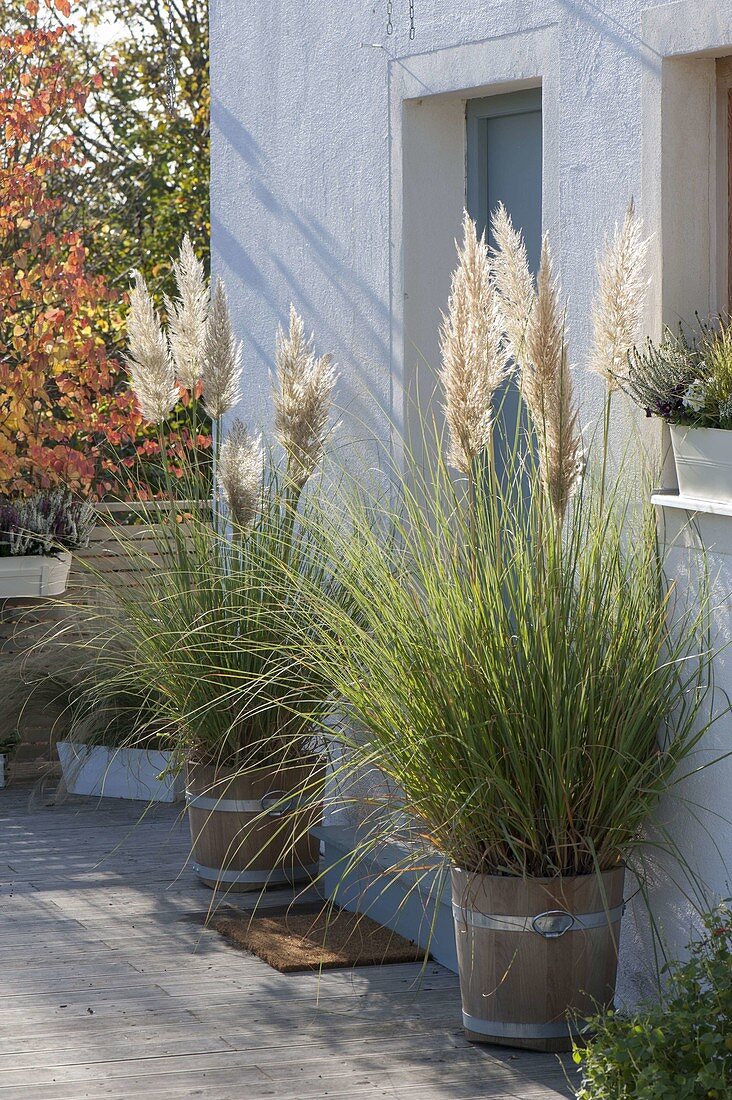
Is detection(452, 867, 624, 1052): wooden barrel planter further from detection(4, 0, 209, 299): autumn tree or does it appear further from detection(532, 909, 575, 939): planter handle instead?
detection(4, 0, 209, 299): autumn tree

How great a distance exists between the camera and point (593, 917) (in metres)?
3.30

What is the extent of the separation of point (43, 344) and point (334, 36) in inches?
97.0

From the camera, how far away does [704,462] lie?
330cm

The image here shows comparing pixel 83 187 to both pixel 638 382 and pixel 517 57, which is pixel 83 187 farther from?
pixel 638 382

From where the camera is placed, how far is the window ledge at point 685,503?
323cm

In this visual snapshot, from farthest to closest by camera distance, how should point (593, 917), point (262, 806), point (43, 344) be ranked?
point (43, 344) → point (262, 806) → point (593, 917)

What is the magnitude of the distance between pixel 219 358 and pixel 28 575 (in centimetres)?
205

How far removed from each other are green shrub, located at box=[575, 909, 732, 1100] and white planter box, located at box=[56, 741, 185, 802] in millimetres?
3246

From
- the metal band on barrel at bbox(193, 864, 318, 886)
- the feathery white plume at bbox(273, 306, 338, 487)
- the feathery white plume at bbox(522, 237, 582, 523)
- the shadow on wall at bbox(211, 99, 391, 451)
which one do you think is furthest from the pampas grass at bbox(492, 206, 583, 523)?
the metal band on barrel at bbox(193, 864, 318, 886)

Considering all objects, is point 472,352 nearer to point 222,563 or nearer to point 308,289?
point 222,563

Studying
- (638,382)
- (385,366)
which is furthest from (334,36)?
(638,382)

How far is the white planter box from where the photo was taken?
597 centimetres

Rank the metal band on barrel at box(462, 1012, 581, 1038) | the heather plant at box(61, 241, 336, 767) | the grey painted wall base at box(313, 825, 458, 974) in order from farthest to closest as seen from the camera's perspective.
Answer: the heather plant at box(61, 241, 336, 767) < the grey painted wall base at box(313, 825, 458, 974) < the metal band on barrel at box(462, 1012, 581, 1038)

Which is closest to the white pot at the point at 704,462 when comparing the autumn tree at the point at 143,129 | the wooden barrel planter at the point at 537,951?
the wooden barrel planter at the point at 537,951
